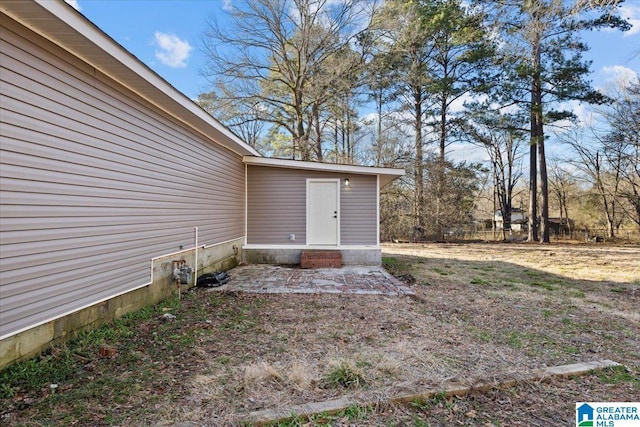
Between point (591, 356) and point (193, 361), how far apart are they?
11.4 ft

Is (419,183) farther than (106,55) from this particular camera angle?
Yes

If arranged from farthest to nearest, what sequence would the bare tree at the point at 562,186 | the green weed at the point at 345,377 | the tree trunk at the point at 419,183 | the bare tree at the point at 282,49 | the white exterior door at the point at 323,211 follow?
the bare tree at the point at 562,186
the tree trunk at the point at 419,183
the bare tree at the point at 282,49
the white exterior door at the point at 323,211
the green weed at the point at 345,377

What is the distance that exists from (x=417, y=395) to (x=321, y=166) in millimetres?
5702

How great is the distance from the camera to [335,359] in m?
2.61

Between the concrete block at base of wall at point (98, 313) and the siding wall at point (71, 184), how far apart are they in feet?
0.29

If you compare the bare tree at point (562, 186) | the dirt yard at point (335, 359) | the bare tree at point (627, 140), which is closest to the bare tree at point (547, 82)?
the bare tree at point (627, 140)

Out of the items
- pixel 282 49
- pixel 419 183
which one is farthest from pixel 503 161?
pixel 282 49

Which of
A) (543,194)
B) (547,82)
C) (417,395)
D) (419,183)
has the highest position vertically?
(547,82)

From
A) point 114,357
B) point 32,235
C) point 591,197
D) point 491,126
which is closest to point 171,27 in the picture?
point 32,235

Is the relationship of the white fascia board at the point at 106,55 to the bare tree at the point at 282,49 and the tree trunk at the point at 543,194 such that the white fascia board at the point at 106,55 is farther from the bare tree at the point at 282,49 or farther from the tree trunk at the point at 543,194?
the tree trunk at the point at 543,194

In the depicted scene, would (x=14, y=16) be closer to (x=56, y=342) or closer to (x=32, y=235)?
(x=32, y=235)

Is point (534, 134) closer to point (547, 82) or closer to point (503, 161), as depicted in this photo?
point (547, 82)

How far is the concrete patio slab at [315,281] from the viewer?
4926 millimetres

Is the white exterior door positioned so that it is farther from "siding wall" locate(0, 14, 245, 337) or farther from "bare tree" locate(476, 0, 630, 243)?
"bare tree" locate(476, 0, 630, 243)
